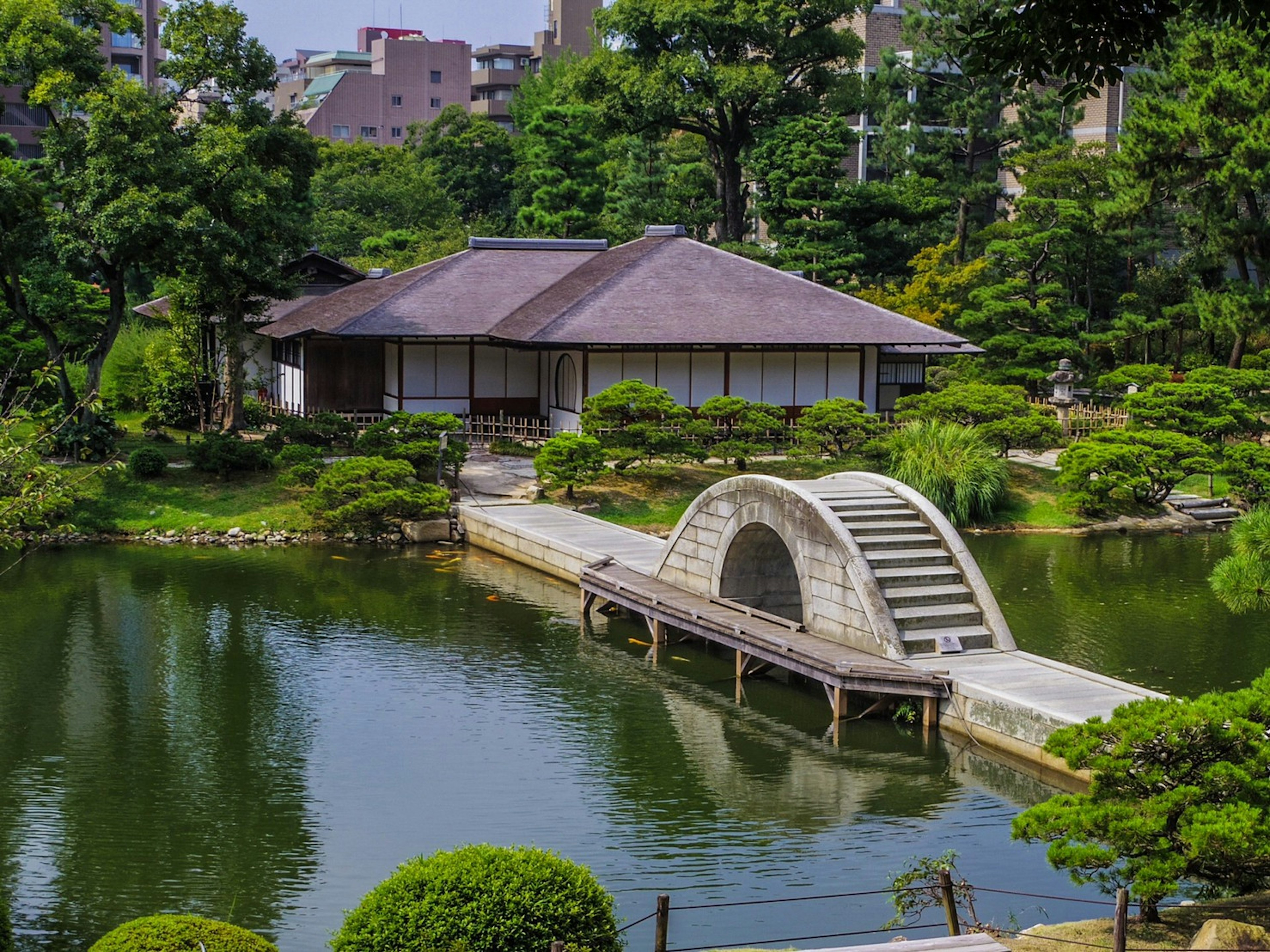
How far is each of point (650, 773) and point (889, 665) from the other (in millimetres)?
3153

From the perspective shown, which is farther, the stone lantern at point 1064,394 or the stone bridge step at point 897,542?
the stone lantern at point 1064,394

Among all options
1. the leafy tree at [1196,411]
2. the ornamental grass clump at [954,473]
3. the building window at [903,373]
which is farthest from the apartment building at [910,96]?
the ornamental grass clump at [954,473]

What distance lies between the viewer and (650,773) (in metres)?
15.9

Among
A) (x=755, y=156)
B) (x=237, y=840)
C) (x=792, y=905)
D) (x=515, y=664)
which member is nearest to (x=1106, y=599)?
(x=515, y=664)

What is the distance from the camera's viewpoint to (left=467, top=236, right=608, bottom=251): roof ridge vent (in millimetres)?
41375

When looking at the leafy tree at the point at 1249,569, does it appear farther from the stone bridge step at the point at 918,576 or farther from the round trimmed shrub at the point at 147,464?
the round trimmed shrub at the point at 147,464

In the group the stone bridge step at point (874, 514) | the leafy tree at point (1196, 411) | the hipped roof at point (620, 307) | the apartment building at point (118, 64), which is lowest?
the stone bridge step at point (874, 514)

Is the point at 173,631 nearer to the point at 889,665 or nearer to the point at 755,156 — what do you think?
the point at 889,665

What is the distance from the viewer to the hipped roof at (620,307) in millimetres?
34375

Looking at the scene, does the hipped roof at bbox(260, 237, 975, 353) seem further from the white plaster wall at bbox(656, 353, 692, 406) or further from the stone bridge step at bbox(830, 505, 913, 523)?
the stone bridge step at bbox(830, 505, 913, 523)

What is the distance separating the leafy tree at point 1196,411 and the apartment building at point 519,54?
72.1 metres

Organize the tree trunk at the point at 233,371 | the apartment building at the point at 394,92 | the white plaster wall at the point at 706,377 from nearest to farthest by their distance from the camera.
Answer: the tree trunk at the point at 233,371, the white plaster wall at the point at 706,377, the apartment building at the point at 394,92

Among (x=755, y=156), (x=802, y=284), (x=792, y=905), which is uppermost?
(x=755, y=156)

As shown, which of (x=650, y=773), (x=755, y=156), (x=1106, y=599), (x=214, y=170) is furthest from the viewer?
(x=755, y=156)
